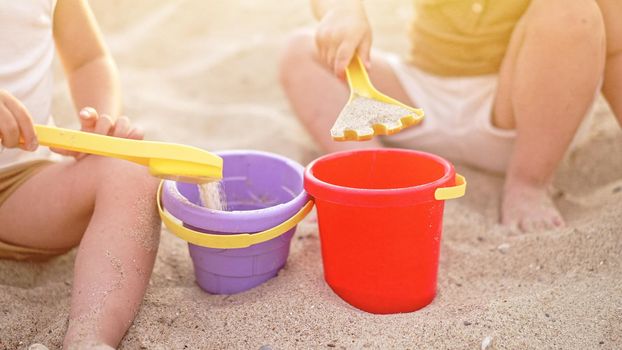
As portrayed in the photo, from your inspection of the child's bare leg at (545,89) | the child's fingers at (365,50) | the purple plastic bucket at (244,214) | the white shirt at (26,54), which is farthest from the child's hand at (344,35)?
the white shirt at (26,54)

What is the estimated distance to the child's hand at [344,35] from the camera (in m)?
1.59

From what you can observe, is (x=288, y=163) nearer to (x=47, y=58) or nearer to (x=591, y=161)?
(x=47, y=58)

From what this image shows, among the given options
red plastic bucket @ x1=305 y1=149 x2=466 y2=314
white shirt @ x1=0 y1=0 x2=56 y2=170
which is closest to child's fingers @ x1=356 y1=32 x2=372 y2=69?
red plastic bucket @ x1=305 y1=149 x2=466 y2=314

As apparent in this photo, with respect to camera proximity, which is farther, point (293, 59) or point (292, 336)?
point (293, 59)

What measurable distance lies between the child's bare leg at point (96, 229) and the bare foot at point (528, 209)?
2.76 ft

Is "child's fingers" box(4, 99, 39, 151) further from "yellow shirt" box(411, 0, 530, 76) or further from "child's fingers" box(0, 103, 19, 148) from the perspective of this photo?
"yellow shirt" box(411, 0, 530, 76)

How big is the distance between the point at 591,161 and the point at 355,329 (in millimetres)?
1070

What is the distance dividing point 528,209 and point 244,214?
0.78m

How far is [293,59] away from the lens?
2.08 meters

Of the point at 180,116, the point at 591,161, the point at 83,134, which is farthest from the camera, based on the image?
the point at 180,116

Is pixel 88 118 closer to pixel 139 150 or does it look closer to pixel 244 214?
pixel 139 150

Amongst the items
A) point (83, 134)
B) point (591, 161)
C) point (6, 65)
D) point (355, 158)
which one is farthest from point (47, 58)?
point (591, 161)

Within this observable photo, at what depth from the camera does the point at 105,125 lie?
1.41 metres

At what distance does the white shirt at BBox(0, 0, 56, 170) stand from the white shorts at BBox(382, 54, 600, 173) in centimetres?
94
